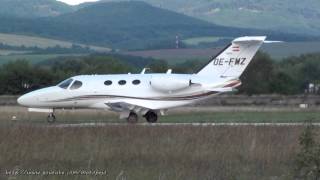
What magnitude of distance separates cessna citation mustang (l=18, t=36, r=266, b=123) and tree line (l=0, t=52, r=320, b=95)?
26569mm

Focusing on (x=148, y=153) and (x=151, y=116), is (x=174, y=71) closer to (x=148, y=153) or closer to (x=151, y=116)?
(x=151, y=116)

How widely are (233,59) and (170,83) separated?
312 centimetres

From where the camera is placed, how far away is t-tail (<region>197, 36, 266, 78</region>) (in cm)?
3850

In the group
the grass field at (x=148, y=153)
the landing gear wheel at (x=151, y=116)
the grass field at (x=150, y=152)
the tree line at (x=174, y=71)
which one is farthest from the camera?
the tree line at (x=174, y=71)

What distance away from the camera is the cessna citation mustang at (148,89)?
123ft

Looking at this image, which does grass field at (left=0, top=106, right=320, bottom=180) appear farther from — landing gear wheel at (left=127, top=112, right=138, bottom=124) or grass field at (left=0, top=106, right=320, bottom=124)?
landing gear wheel at (left=127, top=112, right=138, bottom=124)

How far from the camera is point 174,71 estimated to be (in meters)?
83.2

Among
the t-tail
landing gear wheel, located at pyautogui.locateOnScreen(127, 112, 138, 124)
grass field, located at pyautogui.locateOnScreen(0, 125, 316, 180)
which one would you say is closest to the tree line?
the t-tail

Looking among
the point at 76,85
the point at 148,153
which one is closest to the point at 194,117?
the point at 76,85

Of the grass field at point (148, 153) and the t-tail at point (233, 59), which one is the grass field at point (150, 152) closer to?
the grass field at point (148, 153)

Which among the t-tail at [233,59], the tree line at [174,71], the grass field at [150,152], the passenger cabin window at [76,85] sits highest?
the t-tail at [233,59]

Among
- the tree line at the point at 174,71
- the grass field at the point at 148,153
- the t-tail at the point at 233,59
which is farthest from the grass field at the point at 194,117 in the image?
the tree line at the point at 174,71

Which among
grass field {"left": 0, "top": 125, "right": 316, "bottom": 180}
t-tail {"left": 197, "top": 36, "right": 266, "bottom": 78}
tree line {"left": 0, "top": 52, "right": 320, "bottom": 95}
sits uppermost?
t-tail {"left": 197, "top": 36, "right": 266, "bottom": 78}

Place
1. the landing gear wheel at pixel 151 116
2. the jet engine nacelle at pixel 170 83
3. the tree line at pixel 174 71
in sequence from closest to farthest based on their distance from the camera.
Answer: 1. the jet engine nacelle at pixel 170 83
2. the landing gear wheel at pixel 151 116
3. the tree line at pixel 174 71
